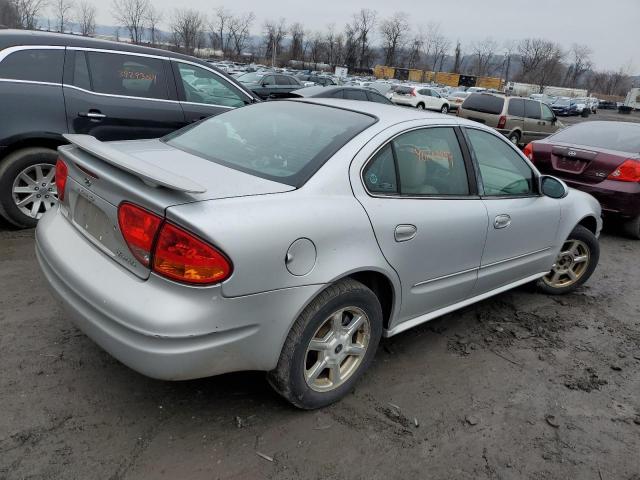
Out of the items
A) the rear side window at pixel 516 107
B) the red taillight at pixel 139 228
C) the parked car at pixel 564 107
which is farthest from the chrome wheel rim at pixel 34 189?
the parked car at pixel 564 107

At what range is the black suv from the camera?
4.61 meters

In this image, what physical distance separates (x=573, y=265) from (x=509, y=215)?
1551mm

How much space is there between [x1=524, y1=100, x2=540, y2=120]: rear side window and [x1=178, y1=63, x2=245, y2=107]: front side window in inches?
472

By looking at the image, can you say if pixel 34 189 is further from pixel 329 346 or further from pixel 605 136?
pixel 605 136

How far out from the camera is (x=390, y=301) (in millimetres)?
2945

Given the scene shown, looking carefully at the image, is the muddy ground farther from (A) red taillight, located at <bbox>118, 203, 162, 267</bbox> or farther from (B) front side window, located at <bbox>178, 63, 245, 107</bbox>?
(B) front side window, located at <bbox>178, 63, 245, 107</bbox>

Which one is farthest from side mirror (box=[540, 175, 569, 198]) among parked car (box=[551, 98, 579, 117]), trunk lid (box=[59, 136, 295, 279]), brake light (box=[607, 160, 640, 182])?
parked car (box=[551, 98, 579, 117])

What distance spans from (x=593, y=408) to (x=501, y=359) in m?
0.63

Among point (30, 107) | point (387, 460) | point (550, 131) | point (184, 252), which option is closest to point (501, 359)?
point (387, 460)

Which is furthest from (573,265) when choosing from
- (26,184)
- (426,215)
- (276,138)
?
(26,184)

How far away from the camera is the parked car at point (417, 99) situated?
29703 mm

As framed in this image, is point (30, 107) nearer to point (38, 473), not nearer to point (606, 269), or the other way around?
point (38, 473)

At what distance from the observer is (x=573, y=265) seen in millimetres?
4680

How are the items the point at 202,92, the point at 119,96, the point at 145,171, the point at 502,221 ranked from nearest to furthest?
1. the point at 145,171
2. the point at 502,221
3. the point at 119,96
4. the point at 202,92
